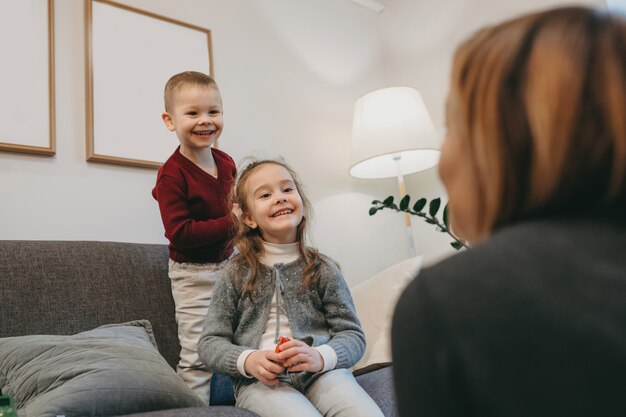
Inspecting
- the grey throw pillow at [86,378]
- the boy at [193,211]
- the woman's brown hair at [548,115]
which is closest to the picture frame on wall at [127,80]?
the boy at [193,211]

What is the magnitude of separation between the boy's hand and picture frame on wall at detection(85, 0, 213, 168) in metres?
1.03

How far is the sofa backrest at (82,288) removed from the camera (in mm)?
1417

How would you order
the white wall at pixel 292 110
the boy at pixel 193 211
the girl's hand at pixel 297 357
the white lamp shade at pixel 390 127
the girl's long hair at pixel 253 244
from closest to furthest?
the girl's hand at pixel 297 357 < the girl's long hair at pixel 253 244 < the boy at pixel 193 211 < the white wall at pixel 292 110 < the white lamp shade at pixel 390 127

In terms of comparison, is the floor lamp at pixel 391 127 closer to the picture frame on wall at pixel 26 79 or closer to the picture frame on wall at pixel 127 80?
the picture frame on wall at pixel 127 80

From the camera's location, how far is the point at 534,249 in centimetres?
37

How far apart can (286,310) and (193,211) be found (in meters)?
0.46

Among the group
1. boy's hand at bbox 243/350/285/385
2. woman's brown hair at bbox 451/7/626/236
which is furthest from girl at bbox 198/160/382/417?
woman's brown hair at bbox 451/7/626/236

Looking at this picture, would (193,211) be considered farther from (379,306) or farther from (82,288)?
(379,306)

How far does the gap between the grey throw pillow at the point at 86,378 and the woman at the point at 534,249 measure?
2.42ft

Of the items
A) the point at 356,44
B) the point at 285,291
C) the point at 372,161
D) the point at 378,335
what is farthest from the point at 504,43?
the point at 356,44

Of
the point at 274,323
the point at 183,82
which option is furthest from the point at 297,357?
the point at 183,82

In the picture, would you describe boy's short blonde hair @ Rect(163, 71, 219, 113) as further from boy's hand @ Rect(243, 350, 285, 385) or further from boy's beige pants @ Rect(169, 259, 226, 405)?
boy's hand @ Rect(243, 350, 285, 385)

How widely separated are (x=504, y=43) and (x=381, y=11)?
9.49 ft

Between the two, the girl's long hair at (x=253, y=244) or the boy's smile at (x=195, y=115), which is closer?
the girl's long hair at (x=253, y=244)
